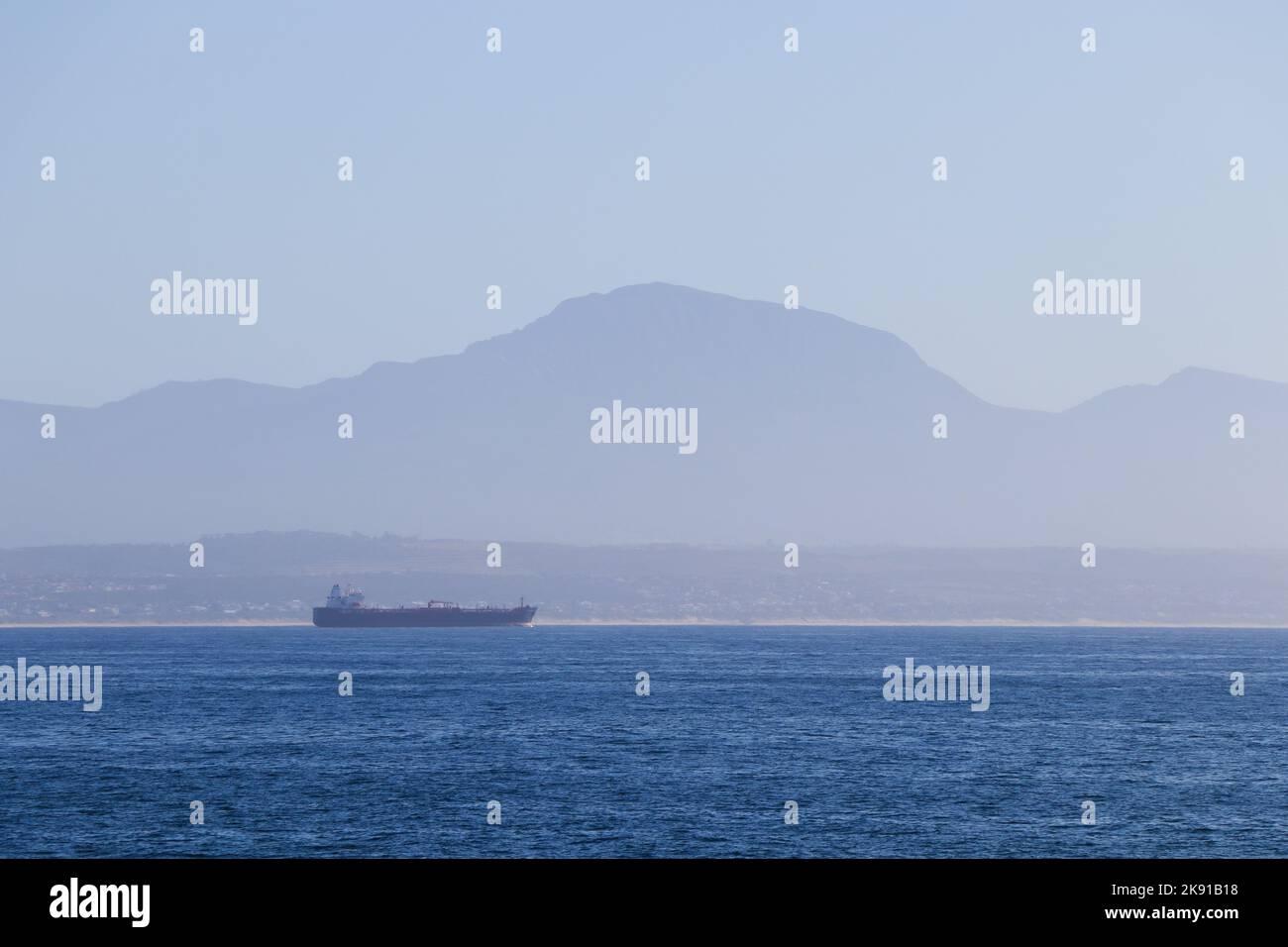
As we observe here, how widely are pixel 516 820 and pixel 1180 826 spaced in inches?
940

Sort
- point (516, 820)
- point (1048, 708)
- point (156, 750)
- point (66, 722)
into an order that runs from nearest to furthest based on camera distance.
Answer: point (516, 820), point (156, 750), point (66, 722), point (1048, 708)

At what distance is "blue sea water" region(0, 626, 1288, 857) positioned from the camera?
50469mm

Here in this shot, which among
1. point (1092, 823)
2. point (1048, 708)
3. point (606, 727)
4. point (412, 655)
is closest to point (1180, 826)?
point (1092, 823)

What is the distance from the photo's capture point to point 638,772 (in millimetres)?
67438

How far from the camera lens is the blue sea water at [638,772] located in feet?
166

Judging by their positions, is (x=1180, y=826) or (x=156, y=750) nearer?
(x=1180, y=826)

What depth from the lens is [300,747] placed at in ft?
257

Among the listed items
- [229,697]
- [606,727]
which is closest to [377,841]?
[606,727]
